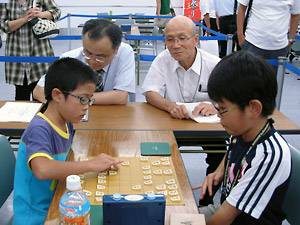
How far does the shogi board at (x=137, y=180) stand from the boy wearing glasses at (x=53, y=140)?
47 millimetres

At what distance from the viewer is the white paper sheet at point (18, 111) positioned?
1.86m

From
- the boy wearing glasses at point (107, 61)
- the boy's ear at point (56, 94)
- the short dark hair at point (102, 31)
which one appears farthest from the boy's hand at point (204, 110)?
the boy's ear at point (56, 94)

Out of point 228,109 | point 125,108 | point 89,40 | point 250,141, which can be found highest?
point 89,40

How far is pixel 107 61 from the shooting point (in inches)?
80.0

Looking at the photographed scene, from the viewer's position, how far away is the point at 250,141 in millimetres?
1172

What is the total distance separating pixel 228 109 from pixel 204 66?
3.76 ft

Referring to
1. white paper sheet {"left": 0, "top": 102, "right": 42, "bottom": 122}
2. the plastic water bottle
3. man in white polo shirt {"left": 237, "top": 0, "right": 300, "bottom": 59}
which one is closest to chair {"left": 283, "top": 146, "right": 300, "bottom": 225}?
the plastic water bottle

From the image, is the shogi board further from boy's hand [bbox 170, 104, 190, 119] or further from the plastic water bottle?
boy's hand [bbox 170, 104, 190, 119]

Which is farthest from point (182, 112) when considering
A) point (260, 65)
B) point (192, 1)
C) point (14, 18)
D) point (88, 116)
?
point (192, 1)

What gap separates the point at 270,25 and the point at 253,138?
2408mm

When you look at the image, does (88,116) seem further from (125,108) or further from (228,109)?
(228,109)

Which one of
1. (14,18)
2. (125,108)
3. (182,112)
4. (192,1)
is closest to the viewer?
(182,112)

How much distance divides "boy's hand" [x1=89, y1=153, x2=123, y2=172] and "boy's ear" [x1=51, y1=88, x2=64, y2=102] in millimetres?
282

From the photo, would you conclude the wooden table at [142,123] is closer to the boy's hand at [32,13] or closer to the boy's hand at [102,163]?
the boy's hand at [102,163]
